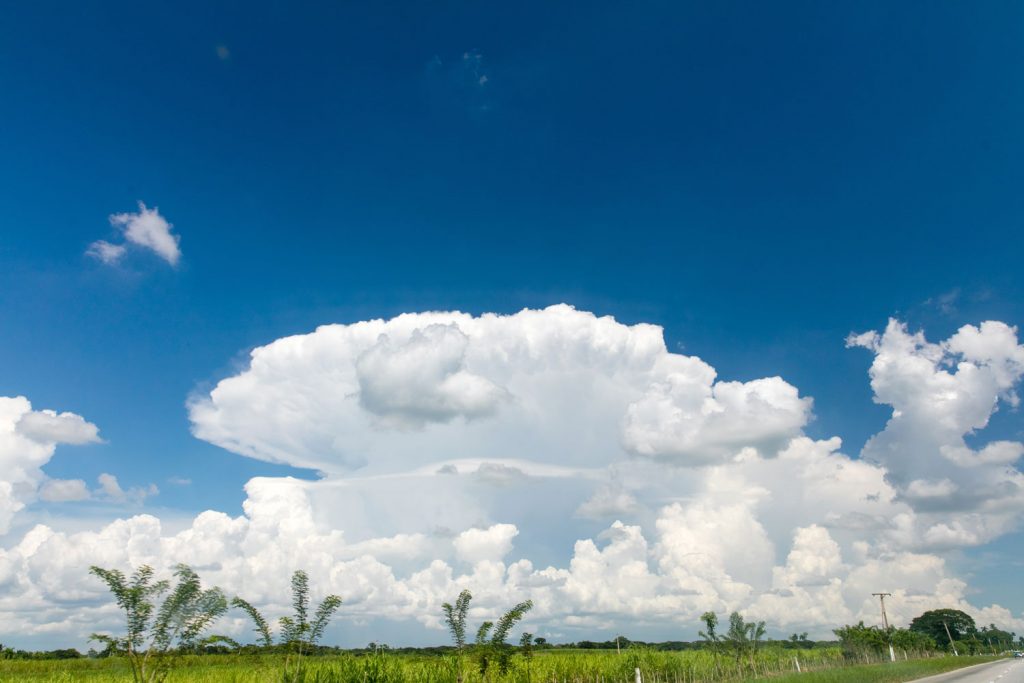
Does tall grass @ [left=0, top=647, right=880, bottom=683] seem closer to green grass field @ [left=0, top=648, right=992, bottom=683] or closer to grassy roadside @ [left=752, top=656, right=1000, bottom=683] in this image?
green grass field @ [left=0, top=648, right=992, bottom=683]

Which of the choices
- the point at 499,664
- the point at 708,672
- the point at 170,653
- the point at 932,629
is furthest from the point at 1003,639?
the point at 170,653

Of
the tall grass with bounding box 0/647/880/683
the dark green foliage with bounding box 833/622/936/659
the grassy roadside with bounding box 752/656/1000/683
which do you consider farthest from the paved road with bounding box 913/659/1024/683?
the dark green foliage with bounding box 833/622/936/659

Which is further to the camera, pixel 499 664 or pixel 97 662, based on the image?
pixel 97 662

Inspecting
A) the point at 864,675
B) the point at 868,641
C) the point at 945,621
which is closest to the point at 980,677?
the point at 864,675

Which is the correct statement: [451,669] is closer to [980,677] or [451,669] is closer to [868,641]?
[980,677]

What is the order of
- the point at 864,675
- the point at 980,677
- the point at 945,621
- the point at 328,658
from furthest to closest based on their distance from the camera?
the point at 945,621
the point at 980,677
the point at 864,675
the point at 328,658

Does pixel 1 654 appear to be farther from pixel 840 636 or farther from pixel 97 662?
pixel 840 636

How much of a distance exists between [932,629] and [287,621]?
7906 inches

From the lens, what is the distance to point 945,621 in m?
165

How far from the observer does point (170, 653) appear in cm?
1600

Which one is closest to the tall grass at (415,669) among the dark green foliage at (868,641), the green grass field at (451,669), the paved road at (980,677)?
the green grass field at (451,669)

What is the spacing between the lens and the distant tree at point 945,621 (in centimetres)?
16555

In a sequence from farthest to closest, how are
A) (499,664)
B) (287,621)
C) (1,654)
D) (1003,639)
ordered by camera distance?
1. (1003,639)
2. (1,654)
3. (499,664)
4. (287,621)

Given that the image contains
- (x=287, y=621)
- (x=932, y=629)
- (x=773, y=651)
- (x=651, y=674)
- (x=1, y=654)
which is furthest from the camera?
(x=932, y=629)
